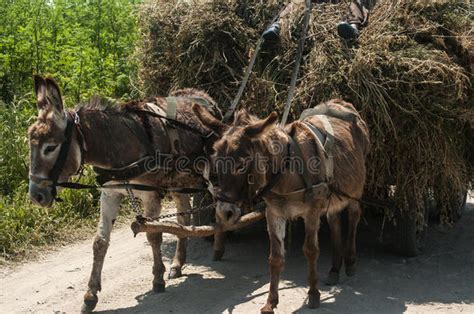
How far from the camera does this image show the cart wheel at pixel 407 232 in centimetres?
547

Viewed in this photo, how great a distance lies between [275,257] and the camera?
4266 mm

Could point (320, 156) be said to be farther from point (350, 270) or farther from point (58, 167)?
point (58, 167)

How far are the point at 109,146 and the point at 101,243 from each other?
0.84m

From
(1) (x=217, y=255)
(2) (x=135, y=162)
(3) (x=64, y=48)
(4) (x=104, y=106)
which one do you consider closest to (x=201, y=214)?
(1) (x=217, y=255)

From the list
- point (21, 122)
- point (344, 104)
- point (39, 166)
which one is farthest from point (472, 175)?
point (21, 122)

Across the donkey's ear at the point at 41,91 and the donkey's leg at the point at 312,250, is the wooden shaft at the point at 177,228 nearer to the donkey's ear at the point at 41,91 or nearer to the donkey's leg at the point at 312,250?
the donkey's leg at the point at 312,250

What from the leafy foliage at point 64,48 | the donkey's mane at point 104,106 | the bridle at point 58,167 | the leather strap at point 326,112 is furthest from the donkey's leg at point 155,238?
the leafy foliage at point 64,48

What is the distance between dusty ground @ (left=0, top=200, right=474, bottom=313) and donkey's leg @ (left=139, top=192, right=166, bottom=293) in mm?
107

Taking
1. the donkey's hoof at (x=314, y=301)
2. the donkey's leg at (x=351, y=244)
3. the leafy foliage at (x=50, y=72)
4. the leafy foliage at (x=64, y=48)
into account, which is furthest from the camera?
the leafy foliage at (x=64, y=48)

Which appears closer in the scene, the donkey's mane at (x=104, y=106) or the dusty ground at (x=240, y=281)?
the donkey's mane at (x=104, y=106)

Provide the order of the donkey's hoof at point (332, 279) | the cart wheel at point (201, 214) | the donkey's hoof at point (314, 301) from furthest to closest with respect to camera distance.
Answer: the cart wheel at point (201, 214) < the donkey's hoof at point (332, 279) < the donkey's hoof at point (314, 301)

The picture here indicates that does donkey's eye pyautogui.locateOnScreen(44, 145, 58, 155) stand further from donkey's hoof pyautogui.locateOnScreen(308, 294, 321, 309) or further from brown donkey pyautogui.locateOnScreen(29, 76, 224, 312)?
donkey's hoof pyautogui.locateOnScreen(308, 294, 321, 309)

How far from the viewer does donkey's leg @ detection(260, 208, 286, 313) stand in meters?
4.24

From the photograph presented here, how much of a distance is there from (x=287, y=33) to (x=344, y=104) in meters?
0.93
